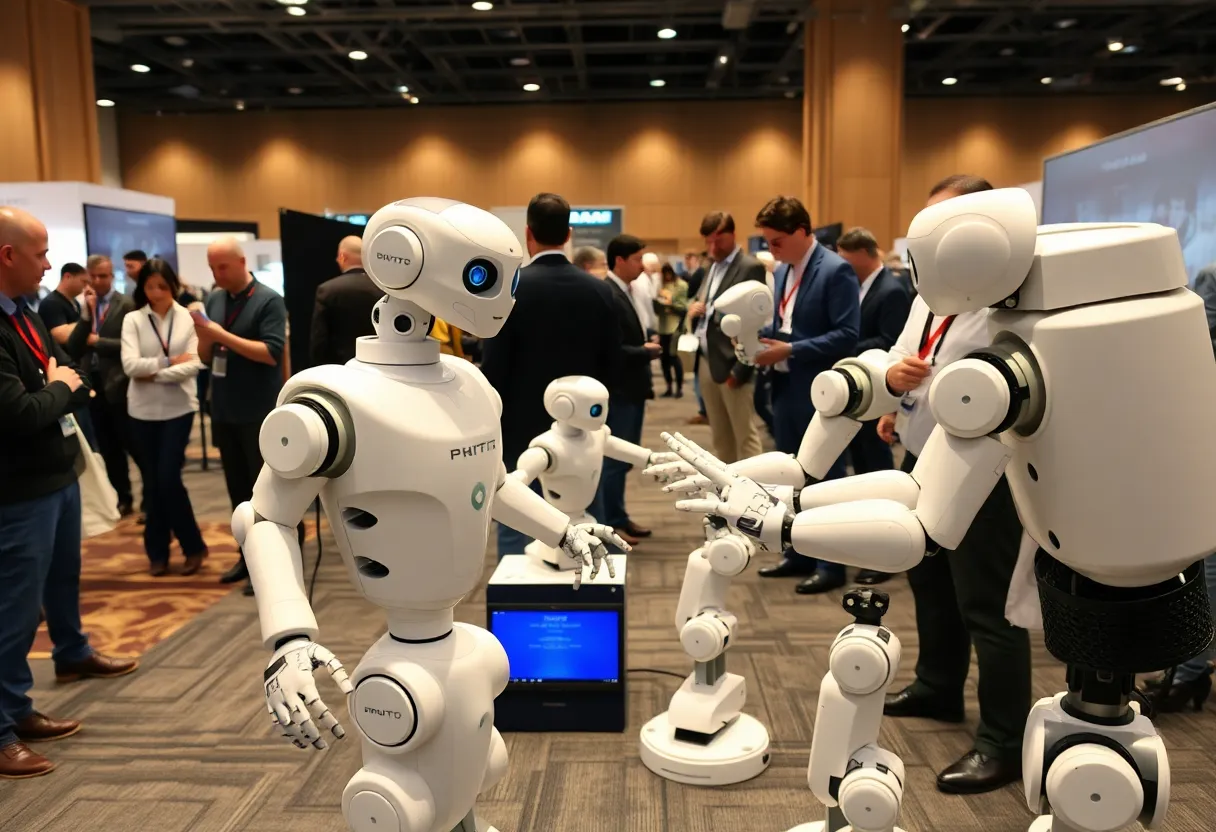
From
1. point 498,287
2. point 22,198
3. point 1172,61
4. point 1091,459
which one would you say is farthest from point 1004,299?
point 1172,61

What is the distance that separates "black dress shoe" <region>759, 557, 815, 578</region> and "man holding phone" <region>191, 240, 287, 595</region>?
2.43 m

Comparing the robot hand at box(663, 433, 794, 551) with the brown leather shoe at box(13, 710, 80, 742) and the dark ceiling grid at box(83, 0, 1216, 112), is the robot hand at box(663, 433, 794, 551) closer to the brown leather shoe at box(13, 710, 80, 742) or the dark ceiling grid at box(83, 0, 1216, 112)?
the brown leather shoe at box(13, 710, 80, 742)

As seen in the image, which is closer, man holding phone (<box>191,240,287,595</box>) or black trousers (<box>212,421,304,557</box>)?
man holding phone (<box>191,240,287,595</box>)

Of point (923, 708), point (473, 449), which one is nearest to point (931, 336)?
point (923, 708)

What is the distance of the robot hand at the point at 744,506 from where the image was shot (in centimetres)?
167

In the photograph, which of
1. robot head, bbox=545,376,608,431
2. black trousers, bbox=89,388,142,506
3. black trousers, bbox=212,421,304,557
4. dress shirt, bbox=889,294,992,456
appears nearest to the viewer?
dress shirt, bbox=889,294,992,456

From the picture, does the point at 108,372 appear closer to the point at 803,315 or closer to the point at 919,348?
the point at 803,315

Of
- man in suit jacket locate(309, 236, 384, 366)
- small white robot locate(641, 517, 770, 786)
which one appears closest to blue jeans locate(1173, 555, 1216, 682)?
small white robot locate(641, 517, 770, 786)

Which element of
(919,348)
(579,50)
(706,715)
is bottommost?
(706,715)

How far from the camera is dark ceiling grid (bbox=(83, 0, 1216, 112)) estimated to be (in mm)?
9742

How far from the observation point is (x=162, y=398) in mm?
4359

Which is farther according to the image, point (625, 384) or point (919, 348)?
point (625, 384)

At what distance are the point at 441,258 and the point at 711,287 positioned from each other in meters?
3.07

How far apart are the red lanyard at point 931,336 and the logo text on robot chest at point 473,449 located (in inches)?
49.5
